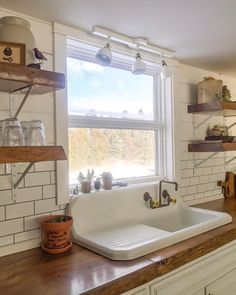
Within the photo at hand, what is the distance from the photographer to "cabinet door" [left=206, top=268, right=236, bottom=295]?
148 centimetres

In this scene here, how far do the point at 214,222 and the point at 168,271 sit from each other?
54cm

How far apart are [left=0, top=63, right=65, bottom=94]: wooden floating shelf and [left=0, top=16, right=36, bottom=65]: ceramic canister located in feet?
0.33

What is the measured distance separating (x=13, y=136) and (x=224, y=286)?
4.43 ft

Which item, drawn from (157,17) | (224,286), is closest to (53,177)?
(157,17)

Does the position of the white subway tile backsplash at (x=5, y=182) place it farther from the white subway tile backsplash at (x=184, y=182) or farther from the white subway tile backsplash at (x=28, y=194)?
the white subway tile backsplash at (x=184, y=182)

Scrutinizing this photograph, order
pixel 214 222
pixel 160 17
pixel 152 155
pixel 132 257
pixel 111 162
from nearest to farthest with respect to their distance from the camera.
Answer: pixel 132 257 → pixel 160 17 → pixel 214 222 → pixel 111 162 → pixel 152 155

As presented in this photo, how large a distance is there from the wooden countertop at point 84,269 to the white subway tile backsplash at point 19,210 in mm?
181

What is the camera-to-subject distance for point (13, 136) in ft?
3.87

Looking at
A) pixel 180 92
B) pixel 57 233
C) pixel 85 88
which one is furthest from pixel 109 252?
pixel 180 92

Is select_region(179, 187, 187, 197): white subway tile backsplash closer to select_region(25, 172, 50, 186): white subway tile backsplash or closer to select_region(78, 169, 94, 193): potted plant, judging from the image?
select_region(78, 169, 94, 193): potted plant

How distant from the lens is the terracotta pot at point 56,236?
1.35 m

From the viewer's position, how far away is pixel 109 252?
126 centimetres

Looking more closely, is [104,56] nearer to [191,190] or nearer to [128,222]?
[128,222]

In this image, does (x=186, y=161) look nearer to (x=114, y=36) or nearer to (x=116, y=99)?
(x=116, y=99)
